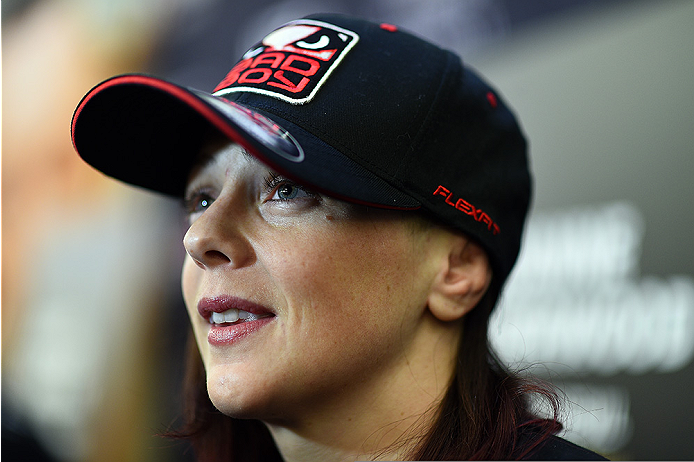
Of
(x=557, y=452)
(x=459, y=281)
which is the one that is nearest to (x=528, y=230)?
(x=459, y=281)

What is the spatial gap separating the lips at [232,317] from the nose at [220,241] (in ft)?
0.15

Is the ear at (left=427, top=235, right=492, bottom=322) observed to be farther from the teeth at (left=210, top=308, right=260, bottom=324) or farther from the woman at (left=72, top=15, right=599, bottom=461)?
the teeth at (left=210, top=308, right=260, bottom=324)

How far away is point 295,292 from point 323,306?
0.13ft

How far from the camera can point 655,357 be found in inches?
48.6

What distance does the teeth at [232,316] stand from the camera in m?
0.78

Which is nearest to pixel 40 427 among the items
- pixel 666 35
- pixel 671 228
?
pixel 671 228

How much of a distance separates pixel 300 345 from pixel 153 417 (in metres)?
1.83

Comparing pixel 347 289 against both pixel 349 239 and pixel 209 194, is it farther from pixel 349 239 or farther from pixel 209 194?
pixel 209 194

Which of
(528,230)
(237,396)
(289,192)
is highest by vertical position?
(289,192)

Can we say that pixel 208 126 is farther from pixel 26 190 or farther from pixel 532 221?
pixel 26 190

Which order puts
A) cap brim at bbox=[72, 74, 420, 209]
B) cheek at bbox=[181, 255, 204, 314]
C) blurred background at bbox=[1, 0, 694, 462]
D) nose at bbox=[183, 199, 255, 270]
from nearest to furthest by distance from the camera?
cap brim at bbox=[72, 74, 420, 209] → nose at bbox=[183, 199, 255, 270] → cheek at bbox=[181, 255, 204, 314] → blurred background at bbox=[1, 0, 694, 462]

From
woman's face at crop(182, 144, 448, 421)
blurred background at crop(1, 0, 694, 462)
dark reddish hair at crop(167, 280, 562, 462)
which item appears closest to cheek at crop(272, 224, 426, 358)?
woman's face at crop(182, 144, 448, 421)

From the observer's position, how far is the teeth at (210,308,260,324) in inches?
30.6

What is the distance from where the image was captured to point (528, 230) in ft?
5.06
